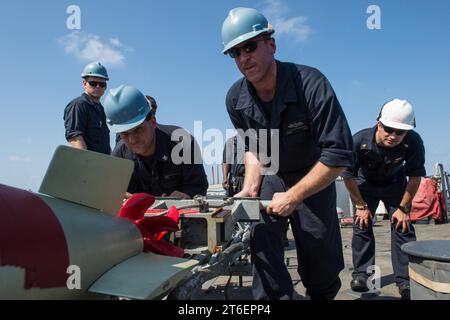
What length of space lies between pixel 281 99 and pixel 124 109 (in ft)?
3.45

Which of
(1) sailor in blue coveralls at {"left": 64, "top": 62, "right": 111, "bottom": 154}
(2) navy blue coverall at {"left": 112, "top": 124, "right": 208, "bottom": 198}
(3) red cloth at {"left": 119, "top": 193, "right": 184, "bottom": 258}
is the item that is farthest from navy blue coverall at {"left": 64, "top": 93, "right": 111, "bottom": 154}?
(3) red cloth at {"left": 119, "top": 193, "right": 184, "bottom": 258}

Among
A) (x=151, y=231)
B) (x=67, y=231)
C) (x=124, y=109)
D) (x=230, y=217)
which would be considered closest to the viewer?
(x=67, y=231)

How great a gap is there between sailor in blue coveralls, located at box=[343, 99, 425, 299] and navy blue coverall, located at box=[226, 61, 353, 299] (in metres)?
1.14

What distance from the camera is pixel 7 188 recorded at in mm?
1341

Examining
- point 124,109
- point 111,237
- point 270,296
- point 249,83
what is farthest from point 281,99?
point 111,237

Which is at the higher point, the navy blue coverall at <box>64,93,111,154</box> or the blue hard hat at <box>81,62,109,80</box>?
the blue hard hat at <box>81,62,109,80</box>

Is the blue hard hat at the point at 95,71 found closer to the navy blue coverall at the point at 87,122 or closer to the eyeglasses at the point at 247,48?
the navy blue coverall at the point at 87,122

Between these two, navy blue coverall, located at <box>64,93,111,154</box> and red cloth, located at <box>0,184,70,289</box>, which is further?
navy blue coverall, located at <box>64,93,111,154</box>

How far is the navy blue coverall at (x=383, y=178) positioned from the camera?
3.83 m

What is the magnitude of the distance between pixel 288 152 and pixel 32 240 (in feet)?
6.01

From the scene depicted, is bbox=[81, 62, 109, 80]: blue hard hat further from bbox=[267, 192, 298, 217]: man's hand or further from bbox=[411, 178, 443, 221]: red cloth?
bbox=[411, 178, 443, 221]: red cloth

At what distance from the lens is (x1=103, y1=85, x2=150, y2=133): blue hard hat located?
8.75ft
